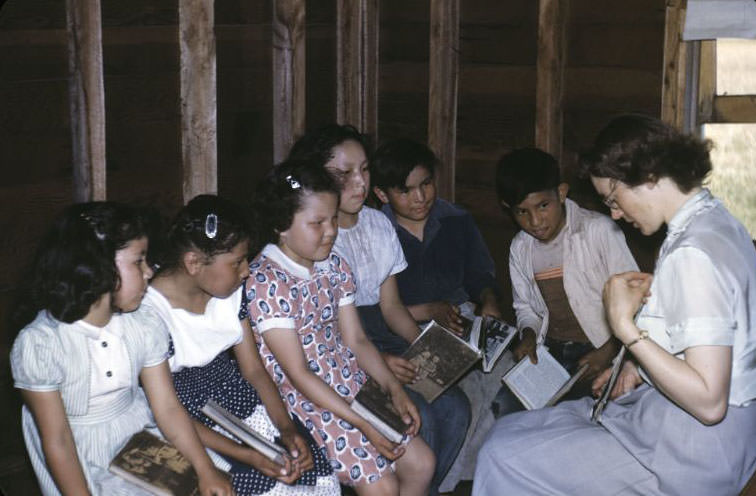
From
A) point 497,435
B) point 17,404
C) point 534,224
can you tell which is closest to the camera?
point 497,435

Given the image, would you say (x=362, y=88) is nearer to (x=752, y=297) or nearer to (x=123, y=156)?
(x=123, y=156)

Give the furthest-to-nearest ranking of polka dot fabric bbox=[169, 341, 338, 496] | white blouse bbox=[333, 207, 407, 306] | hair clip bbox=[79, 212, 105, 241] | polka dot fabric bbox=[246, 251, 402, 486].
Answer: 1. white blouse bbox=[333, 207, 407, 306]
2. polka dot fabric bbox=[246, 251, 402, 486]
3. polka dot fabric bbox=[169, 341, 338, 496]
4. hair clip bbox=[79, 212, 105, 241]

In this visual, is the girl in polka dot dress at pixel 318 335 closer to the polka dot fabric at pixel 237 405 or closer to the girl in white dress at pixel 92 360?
the polka dot fabric at pixel 237 405

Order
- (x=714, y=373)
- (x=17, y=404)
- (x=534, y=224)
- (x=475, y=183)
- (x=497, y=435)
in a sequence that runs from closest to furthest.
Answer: (x=714, y=373) → (x=497, y=435) → (x=17, y=404) → (x=534, y=224) → (x=475, y=183)

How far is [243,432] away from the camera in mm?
3066

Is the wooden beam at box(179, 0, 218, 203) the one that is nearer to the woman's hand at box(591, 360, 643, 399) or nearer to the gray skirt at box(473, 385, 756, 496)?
the gray skirt at box(473, 385, 756, 496)

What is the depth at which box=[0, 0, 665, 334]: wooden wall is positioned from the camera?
3.51m

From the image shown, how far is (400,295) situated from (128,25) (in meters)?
1.62

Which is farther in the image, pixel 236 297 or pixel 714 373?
pixel 236 297

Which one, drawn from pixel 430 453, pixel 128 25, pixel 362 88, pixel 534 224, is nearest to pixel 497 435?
pixel 430 453

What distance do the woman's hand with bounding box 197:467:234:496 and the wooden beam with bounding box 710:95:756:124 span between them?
8.84ft

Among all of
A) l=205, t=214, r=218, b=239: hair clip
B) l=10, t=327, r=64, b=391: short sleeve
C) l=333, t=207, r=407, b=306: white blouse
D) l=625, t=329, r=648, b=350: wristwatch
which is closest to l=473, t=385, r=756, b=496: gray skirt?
l=625, t=329, r=648, b=350: wristwatch

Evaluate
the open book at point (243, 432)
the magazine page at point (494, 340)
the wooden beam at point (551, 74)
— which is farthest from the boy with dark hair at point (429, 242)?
the open book at point (243, 432)

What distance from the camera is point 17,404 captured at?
364 centimetres
